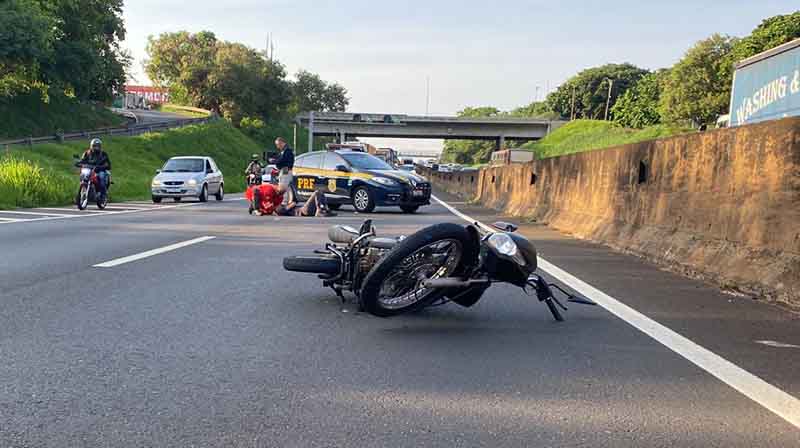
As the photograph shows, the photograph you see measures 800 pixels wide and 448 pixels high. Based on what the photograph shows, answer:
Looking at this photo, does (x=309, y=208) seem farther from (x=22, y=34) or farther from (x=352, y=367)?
(x=22, y=34)

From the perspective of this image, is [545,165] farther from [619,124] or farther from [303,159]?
[619,124]

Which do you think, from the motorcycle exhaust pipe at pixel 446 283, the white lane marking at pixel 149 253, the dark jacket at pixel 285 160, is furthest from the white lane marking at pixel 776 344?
the dark jacket at pixel 285 160

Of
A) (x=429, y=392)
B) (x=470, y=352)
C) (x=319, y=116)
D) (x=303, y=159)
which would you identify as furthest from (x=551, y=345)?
(x=319, y=116)

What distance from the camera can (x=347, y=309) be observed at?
5.49 metres

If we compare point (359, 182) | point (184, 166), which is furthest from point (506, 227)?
point (184, 166)

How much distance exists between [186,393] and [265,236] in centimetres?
764

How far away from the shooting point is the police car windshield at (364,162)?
19.0m

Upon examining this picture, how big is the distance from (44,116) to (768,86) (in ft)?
167

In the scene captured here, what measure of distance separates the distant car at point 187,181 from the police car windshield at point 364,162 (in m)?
5.49

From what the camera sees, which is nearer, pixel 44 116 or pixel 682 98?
pixel 44 116

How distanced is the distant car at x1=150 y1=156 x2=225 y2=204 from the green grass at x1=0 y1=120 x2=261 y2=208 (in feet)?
5.72

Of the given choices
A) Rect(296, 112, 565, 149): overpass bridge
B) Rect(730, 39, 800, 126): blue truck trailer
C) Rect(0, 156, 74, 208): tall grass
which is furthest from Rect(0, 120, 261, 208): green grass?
Rect(296, 112, 565, 149): overpass bridge

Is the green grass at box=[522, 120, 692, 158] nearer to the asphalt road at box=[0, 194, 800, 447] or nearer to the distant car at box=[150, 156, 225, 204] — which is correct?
the distant car at box=[150, 156, 225, 204]

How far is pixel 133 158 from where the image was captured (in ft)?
156
